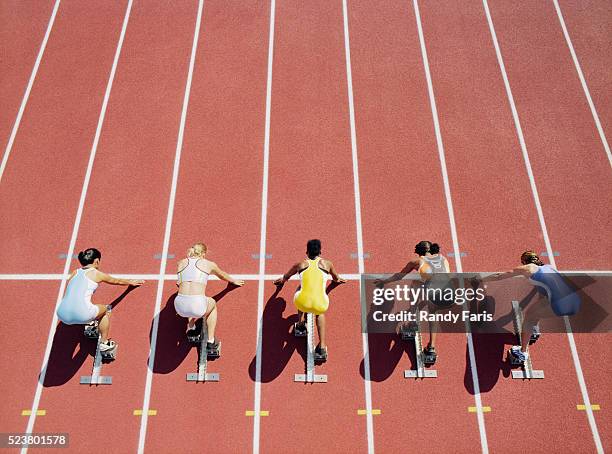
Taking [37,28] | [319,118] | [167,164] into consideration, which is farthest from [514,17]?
[37,28]

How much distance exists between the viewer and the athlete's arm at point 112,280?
17.7 ft

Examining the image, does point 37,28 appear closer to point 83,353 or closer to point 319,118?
point 319,118

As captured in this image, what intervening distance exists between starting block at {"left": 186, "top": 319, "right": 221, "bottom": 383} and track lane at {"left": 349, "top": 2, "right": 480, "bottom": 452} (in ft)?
7.32

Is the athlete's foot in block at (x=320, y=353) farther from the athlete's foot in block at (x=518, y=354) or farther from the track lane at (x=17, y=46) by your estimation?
the track lane at (x=17, y=46)

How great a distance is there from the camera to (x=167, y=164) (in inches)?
295

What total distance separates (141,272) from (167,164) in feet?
6.84

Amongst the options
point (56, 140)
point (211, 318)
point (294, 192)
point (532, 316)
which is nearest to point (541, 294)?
point (532, 316)

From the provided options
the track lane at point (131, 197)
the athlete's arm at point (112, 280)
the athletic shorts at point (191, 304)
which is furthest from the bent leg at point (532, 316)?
the athlete's arm at point (112, 280)

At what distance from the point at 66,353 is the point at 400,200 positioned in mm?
5694

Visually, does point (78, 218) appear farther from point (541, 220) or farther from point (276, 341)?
point (541, 220)

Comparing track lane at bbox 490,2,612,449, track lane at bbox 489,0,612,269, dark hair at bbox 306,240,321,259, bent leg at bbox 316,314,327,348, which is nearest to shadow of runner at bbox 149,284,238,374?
bent leg at bbox 316,314,327,348

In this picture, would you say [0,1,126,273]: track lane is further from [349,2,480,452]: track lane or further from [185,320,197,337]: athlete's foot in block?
[349,2,480,452]: track lane

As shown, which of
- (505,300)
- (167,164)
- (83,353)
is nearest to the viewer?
(83,353)

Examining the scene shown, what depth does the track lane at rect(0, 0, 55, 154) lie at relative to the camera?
323 inches
